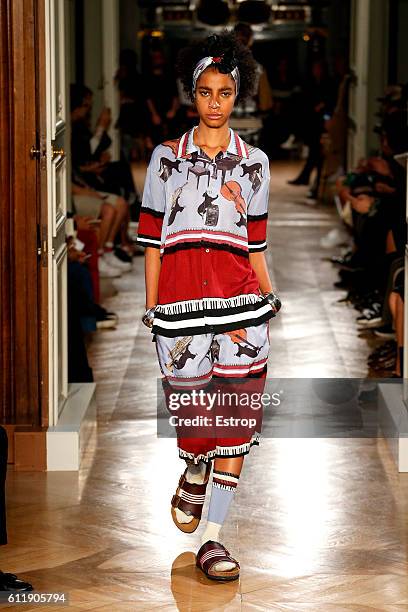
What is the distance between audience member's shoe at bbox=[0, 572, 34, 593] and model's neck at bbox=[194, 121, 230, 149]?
1435 mm

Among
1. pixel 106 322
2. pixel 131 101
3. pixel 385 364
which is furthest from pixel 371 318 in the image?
pixel 131 101

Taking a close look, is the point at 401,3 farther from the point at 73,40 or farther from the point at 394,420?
the point at 394,420

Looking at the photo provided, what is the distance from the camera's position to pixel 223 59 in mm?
4523

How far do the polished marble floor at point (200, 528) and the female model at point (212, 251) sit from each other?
0.19 metres

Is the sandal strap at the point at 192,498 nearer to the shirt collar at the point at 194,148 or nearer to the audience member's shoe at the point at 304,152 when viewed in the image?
the shirt collar at the point at 194,148

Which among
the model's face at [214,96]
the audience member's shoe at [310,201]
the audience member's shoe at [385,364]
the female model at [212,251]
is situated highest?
the model's face at [214,96]

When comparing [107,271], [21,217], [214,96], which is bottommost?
[107,271]

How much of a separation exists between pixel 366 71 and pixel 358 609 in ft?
31.4

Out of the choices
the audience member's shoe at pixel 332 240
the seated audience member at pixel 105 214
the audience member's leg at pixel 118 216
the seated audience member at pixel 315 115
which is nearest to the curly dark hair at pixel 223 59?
the seated audience member at pixel 105 214

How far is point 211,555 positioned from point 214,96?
1.41 metres

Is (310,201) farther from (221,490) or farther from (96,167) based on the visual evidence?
(221,490)

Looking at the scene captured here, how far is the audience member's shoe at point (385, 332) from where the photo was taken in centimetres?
855

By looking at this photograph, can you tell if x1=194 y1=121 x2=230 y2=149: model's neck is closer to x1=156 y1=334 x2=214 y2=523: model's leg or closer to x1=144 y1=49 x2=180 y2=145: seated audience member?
x1=156 y1=334 x2=214 y2=523: model's leg

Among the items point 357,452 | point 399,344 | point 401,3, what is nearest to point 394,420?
point 357,452
